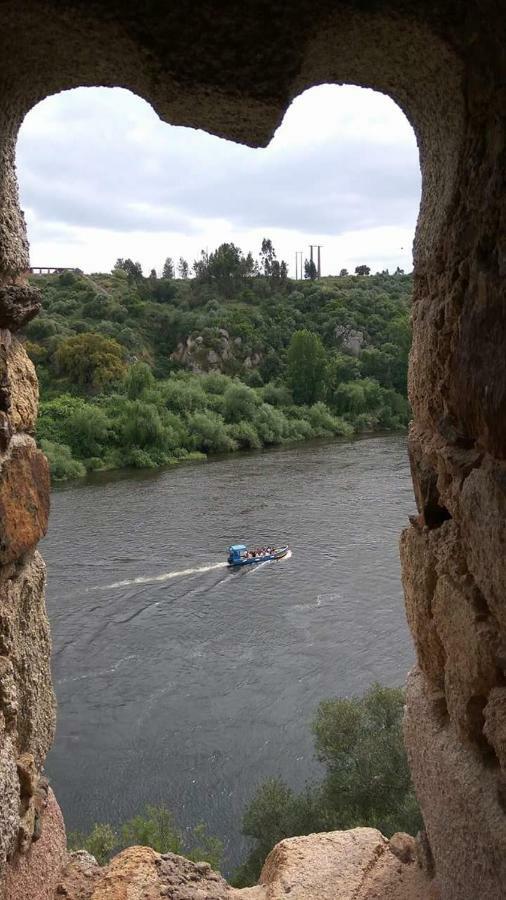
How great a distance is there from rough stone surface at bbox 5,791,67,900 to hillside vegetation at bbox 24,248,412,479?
591 inches

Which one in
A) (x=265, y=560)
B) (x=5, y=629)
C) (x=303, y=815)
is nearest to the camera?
(x=5, y=629)

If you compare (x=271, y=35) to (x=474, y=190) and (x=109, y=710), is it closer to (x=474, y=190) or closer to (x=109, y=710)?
(x=474, y=190)

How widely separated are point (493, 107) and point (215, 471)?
18583mm

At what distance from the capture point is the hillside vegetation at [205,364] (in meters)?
21.8

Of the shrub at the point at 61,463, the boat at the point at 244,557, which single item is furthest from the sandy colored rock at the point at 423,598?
the shrub at the point at 61,463

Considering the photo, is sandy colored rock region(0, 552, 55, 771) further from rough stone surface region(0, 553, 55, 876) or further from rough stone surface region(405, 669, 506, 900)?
rough stone surface region(405, 669, 506, 900)

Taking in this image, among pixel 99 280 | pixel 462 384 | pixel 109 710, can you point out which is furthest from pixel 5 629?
pixel 99 280

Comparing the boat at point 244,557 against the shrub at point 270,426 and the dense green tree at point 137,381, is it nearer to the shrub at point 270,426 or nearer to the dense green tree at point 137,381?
the shrub at point 270,426

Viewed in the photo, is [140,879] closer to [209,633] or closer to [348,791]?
[348,791]

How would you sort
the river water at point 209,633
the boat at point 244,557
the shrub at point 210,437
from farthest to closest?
the shrub at point 210,437 → the boat at point 244,557 → the river water at point 209,633

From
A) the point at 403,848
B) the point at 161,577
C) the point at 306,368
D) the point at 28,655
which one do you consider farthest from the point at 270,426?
the point at 28,655

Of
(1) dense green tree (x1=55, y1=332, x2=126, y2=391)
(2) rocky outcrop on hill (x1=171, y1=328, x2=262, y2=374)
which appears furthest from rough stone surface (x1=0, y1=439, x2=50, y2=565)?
(2) rocky outcrop on hill (x1=171, y1=328, x2=262, y2=374)

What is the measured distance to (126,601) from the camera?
12.1 metres

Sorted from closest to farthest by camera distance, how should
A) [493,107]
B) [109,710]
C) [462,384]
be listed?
[493,107] → [462,384] → [109,710]
